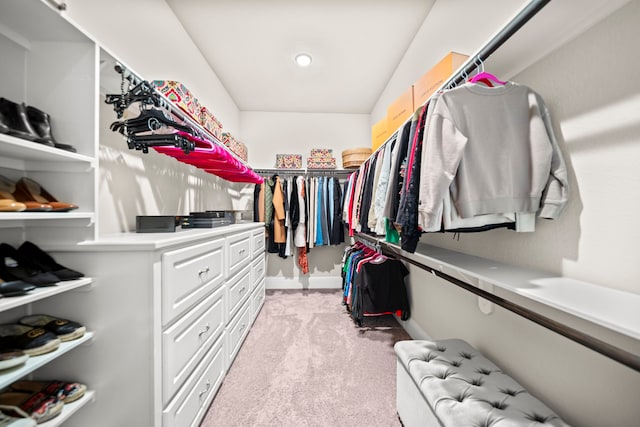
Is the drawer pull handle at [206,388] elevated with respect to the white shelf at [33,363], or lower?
lower

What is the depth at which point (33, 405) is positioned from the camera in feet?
2.45

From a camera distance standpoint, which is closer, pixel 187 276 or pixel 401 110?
pixel 187 276

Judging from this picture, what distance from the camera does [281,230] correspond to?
9.79ft

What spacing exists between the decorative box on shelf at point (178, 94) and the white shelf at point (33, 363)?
4.32 feet

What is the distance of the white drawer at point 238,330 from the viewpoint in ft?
5.02

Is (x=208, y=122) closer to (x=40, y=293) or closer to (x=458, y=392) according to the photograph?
(x=40, y=293)

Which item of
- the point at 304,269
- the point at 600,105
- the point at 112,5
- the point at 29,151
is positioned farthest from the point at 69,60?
the point at 304,269

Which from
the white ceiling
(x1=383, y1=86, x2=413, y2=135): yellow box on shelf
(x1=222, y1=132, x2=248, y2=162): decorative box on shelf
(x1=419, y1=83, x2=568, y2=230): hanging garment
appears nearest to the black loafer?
(x1=419, y1=83, x2=568, y2=230): hanging garment

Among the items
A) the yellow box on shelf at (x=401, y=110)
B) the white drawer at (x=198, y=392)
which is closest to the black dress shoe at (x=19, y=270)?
the white drawer at (x=198, y=392)

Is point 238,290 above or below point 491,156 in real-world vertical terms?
below

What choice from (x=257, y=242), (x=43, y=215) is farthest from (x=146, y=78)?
(x=257, y=242)

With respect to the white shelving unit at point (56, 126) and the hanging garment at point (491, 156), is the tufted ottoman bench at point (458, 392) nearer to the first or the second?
the hanging garment at point (491, 156)

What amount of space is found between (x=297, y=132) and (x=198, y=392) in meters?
3.10

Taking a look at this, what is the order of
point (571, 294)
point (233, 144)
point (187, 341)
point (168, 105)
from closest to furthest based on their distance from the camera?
point (571, 294), point (187, 341), point (168, 105), point (233, 144)
